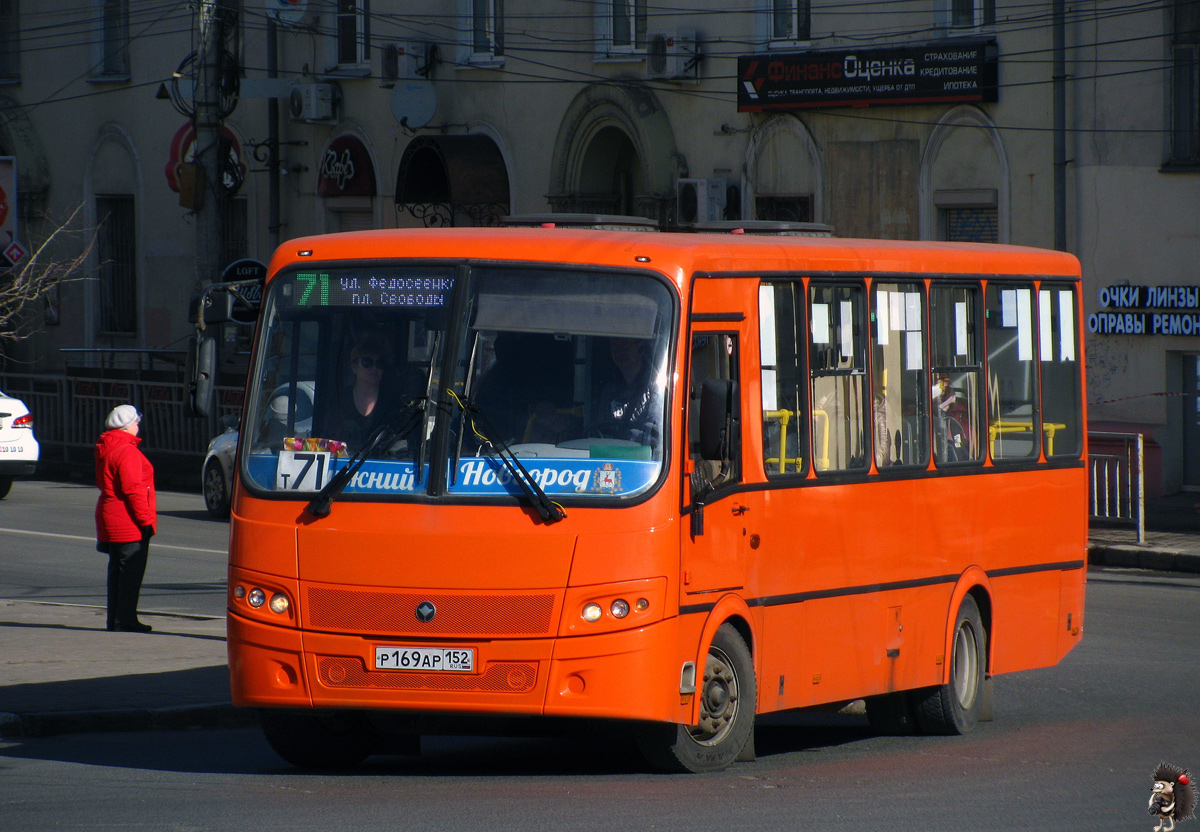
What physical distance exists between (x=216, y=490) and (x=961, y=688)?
43.5ft

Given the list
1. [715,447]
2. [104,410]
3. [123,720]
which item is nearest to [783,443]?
[715,447]

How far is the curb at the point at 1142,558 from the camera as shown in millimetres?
17938

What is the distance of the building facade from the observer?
2222 centimetres

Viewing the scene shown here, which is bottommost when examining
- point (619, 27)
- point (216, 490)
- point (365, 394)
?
point (216, 490)

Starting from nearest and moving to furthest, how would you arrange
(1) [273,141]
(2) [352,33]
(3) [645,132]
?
(3) [645,132]
(2) [352,33]
(1) [273,141]

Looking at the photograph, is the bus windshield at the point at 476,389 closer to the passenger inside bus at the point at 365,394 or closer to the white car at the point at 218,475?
the passenger inside bus at the point at 365,394

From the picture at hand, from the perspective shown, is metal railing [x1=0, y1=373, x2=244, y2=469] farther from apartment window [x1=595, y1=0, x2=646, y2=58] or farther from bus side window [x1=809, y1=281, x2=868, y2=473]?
bus side window [x1=809, y1=281, x2=868, y2=473]

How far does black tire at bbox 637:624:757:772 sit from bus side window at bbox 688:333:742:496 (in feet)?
2.19

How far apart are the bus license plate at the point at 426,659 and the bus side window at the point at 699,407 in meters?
1.21

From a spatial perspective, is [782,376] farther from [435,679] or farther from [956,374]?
[435,679]

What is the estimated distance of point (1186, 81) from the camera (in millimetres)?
22094

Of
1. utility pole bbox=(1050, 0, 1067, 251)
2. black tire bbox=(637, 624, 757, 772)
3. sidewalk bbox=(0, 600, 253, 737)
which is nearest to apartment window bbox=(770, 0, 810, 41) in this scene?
utility pole bbox=(1050, 0, 1067, 251)

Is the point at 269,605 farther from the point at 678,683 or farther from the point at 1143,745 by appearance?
the point at 1143,745

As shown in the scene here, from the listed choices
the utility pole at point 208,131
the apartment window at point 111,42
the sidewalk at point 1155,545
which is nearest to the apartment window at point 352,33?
the apartment window at point 111,42
